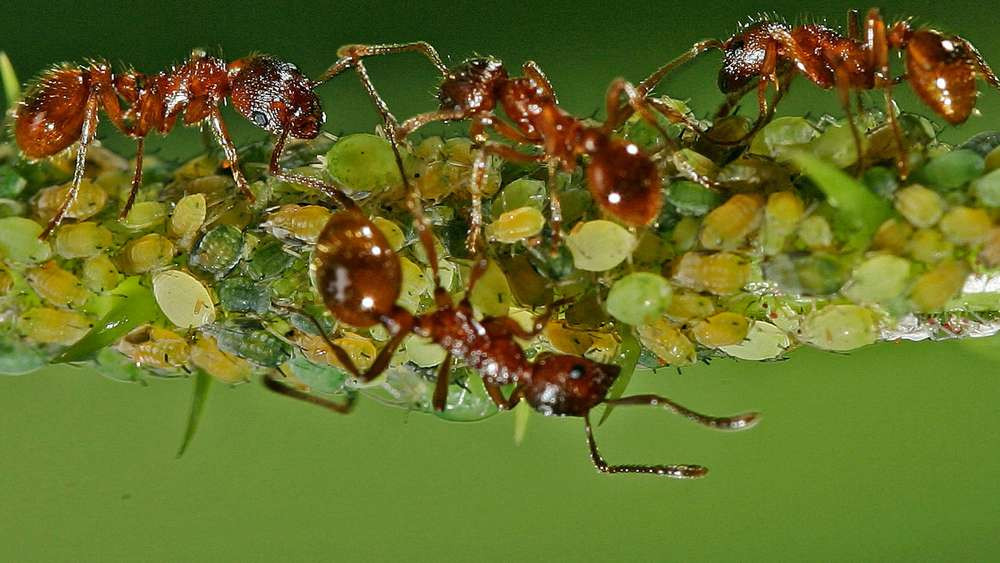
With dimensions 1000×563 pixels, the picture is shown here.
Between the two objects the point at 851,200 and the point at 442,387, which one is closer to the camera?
the point at 851,200

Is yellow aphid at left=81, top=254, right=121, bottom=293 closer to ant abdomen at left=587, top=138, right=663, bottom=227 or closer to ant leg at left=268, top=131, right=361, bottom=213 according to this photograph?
ant leg at left=268, top=131, right=361, bottom=213

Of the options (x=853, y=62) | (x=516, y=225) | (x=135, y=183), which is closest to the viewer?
(x=516, y=225)

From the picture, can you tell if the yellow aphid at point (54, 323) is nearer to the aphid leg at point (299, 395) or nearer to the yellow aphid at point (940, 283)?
the aphid leg at point (299, 395)

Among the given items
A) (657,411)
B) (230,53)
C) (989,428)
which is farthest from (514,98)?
(230,53)

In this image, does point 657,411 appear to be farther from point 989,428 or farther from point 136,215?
point 136,215

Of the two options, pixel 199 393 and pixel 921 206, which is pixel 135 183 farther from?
pixel 921 206

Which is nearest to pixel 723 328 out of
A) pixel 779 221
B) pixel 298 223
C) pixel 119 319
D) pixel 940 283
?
pixel 779 221

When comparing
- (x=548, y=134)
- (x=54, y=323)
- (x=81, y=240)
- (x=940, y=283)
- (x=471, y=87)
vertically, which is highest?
(x=471, y=87)

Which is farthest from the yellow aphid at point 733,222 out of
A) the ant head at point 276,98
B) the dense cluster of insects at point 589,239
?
the ant head at point 276,98
